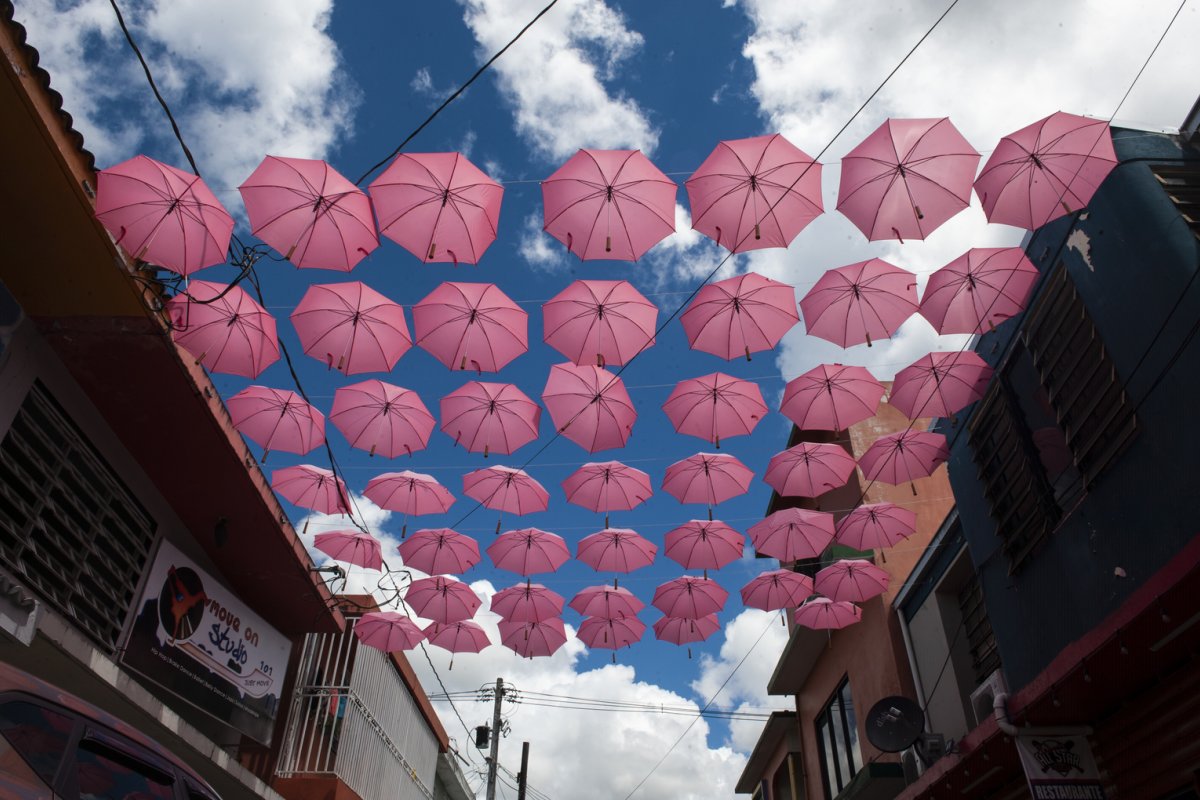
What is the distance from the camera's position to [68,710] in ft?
10.2

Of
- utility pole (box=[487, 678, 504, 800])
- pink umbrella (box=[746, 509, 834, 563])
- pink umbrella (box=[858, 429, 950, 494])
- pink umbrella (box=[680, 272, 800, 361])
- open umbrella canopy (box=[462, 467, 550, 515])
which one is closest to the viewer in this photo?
pink umbrella (box=[680, 272, 800, 361])

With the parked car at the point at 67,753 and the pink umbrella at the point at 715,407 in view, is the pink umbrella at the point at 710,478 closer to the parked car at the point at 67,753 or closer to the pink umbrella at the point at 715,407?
the pink umbrella at the point at 715,407

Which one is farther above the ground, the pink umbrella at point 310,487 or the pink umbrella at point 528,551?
the pink umbrella at point 310,487

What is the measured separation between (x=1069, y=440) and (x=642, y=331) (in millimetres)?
4579

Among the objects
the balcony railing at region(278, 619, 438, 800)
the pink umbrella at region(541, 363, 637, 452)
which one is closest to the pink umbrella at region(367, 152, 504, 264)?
the pink umbrella at region(541, 363, 637, 452)

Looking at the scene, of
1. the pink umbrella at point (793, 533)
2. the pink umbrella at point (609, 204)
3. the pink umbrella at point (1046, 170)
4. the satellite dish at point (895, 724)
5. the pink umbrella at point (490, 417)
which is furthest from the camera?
the pink umbrella at point (793, 533)

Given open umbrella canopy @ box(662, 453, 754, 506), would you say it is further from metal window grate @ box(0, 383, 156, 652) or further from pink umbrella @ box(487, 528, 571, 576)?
metal window grate @ box(0, 383, 156, 652)

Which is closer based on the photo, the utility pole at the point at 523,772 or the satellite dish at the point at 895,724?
the satellite dish at the point at 895,724

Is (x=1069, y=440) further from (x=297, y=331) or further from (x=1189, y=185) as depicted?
(x=297, y=331)

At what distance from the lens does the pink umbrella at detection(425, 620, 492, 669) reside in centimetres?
1507

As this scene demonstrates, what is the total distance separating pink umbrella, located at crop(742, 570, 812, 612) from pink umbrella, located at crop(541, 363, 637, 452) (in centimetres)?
455

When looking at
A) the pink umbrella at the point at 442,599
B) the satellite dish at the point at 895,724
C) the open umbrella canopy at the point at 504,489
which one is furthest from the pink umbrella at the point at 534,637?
the satellite dish at the point at 895,724

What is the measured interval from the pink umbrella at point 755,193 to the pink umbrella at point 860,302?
137 cm

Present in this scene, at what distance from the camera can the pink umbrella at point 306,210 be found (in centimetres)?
751
